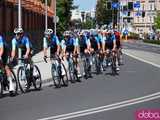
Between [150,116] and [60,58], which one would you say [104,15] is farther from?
[150,116]

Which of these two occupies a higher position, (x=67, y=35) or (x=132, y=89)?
(x=67, y=35)

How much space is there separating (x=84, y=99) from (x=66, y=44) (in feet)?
19.3

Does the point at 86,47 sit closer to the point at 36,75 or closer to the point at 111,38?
the point at 111,38

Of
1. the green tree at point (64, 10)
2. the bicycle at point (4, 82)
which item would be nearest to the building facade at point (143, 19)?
the green tree at point (64, 10)

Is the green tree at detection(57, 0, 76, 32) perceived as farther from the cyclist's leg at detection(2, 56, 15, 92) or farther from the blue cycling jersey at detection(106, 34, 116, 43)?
the cyclist's leg at detection(2, 56, 15, 92)

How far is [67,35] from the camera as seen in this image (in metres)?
22.2

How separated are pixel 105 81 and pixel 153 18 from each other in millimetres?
138527

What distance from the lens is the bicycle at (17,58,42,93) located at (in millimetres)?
18188

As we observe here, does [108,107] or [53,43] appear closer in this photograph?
[108,107]

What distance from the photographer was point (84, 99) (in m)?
16.5

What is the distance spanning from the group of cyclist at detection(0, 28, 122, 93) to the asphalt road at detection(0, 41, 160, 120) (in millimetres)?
1023

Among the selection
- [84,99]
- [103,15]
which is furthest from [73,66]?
[103,15]

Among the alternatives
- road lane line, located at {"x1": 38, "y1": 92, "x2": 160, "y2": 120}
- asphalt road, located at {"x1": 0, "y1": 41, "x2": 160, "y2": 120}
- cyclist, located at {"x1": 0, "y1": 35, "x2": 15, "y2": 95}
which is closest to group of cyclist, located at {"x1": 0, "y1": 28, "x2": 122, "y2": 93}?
cyclist, located at {"x1": 0, "y1": 35, "x2": 15, "y2": 95}

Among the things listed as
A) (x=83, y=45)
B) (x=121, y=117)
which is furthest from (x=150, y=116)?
(x=83, y=45)
